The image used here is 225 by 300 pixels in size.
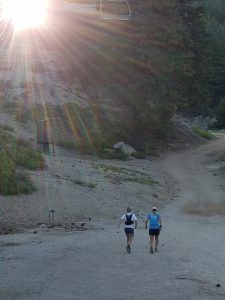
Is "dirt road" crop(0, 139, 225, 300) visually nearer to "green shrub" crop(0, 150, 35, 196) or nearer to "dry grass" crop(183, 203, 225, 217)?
"dry grass" crop(183, 203, 225, 217)

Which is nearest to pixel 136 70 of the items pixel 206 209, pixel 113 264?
pixel 206 209

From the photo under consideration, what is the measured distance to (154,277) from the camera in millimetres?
15523

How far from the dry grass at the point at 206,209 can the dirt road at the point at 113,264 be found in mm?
Result: 1993

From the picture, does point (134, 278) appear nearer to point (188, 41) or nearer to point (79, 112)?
point (79, 112)

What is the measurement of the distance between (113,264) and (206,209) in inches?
565

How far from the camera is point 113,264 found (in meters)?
17.1

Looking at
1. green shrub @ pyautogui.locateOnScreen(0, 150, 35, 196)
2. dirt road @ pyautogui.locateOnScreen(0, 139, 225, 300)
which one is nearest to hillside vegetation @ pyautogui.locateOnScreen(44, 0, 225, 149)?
green shrub @ pyautogui.locateOnScreen(0, 150, 35, 196)

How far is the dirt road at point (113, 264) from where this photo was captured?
1433 centimetres

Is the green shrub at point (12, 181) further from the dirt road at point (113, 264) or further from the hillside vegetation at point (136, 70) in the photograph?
the hillside vegetation at point (136, 70)

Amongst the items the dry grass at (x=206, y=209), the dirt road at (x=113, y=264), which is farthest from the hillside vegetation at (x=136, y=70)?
the dirt road at (x=113, y=264)

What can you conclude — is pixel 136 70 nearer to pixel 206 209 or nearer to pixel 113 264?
pixel 206 209

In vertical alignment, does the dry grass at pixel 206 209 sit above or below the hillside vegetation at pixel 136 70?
below

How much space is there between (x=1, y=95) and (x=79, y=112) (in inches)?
292

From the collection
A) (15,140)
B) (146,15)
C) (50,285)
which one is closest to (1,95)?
(15,140)
